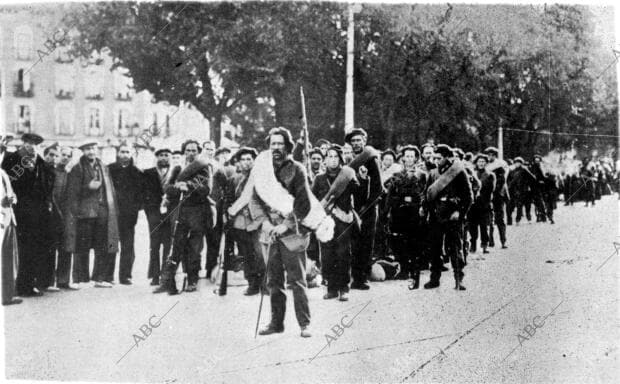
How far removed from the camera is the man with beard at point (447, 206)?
18.3 ft

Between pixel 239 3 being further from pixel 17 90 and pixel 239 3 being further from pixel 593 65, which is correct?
pixel 593 65

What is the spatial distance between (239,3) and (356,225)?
6.36 ft

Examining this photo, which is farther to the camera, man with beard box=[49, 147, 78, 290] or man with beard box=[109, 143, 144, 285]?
man with beard box=[109, 143, 144, 285]

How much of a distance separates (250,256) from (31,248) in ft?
5.73

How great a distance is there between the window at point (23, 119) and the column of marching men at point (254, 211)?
0.07 metres

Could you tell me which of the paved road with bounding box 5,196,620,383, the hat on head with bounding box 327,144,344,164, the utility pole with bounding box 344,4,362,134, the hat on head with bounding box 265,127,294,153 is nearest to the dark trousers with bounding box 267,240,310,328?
the paved road with bounding box 5,196,620,383

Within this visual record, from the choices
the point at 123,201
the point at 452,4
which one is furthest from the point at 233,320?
the point at 452,4

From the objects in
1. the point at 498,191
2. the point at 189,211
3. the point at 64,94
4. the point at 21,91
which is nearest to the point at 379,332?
the point at 498,191

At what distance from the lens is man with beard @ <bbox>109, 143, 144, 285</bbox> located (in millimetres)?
5645

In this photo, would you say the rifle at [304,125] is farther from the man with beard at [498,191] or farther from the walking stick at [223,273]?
the man with beard at [498,191]

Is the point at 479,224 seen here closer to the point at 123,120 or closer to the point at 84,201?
the point at 123,120

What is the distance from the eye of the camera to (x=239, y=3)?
533 centimetres

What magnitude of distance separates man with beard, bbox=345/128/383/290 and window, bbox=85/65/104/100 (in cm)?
196

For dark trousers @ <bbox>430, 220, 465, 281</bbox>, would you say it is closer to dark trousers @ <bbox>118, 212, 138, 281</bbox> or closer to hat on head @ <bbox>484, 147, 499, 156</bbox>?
hat on head @ <bbox>484, 147, 499, 156</bbox>
